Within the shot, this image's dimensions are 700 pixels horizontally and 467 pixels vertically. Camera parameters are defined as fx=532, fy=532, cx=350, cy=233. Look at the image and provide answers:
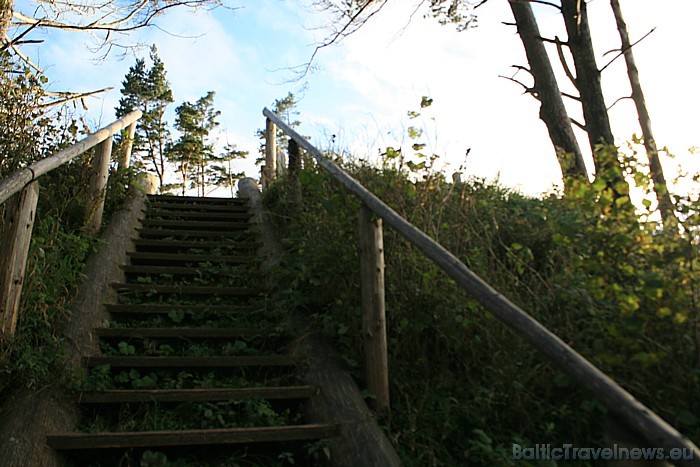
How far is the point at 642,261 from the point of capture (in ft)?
7.06

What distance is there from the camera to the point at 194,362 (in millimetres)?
3129

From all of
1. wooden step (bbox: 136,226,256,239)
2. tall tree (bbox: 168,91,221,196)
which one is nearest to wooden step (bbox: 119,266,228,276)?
wooden step (bbox: 136,226,256,239)

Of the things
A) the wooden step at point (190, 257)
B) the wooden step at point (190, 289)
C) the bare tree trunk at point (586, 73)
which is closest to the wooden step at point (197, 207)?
the wooden step at point (190, 257)

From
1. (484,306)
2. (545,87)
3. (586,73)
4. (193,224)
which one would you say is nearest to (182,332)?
(484,306)

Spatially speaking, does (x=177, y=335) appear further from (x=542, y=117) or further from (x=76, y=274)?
(x=542, y=117)

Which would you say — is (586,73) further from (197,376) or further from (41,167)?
(41,167)

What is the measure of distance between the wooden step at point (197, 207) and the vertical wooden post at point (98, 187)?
1109mm

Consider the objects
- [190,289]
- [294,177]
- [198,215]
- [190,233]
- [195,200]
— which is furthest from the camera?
[195,200]

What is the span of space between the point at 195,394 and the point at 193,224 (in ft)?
10.0

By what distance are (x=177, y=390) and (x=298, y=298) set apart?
1033mm

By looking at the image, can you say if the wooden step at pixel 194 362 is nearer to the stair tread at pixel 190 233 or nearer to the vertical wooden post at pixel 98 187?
the vertical wooden post at pixel 98 187

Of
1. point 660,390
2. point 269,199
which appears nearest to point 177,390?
point 660,390

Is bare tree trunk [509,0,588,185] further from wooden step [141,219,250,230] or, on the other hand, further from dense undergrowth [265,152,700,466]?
wooden step [141,219,250,230]

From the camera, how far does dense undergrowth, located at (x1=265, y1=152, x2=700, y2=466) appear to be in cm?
198
